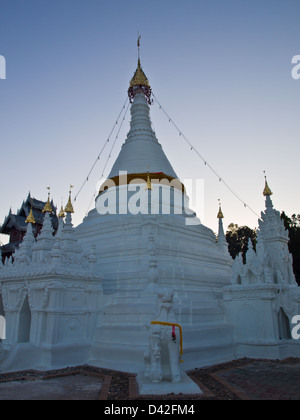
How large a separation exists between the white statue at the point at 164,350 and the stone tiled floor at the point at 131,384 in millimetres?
790

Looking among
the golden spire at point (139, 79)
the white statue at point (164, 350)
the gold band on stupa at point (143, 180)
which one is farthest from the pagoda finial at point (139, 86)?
the white statue at point (164, 350)

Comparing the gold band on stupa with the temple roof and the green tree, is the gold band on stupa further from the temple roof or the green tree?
the temple roof

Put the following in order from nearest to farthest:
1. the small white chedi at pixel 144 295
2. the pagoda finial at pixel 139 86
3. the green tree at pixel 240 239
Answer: the small white chedi at pixel 144 295, the pagoda finial at pixel 139 86, the green tree at pixel 240 239

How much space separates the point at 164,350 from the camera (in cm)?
998

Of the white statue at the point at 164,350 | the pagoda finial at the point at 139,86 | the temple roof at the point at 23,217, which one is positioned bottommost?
the white statue at the point at 164,350

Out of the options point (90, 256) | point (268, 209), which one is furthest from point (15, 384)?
point (268, 209)

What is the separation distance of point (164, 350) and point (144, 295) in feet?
13.5

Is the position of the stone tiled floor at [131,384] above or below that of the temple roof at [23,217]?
below

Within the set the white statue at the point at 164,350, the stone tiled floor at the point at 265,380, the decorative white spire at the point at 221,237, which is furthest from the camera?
the decorative white spire at the point at 221,237

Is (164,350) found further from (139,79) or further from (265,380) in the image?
(139,79)

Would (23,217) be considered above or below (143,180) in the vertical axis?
above

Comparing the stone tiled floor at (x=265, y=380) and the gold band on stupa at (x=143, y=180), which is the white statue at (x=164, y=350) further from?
the gold band on stupa at (x=143, y=180)

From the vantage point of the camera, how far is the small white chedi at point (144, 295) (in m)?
12.7

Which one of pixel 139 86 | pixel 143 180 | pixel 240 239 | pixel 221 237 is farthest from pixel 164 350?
pixel 240 239
